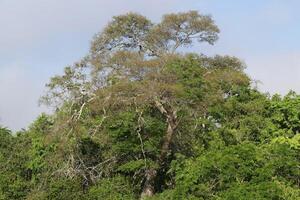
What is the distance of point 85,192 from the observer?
19.1 m

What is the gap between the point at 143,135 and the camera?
19.1 m

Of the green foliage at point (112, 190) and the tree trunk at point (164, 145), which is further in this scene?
the tree trunk at point (164, 145)

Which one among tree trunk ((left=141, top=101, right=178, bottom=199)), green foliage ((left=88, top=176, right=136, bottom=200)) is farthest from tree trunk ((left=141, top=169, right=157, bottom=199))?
green foliage ((left=88, top=176, right=136, bottom=200))

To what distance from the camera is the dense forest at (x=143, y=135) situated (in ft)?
58.1

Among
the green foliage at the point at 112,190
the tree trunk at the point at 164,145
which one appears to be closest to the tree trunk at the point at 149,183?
the tree trunk at the point at 164,145

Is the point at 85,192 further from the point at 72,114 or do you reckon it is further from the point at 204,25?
the point at 204,25

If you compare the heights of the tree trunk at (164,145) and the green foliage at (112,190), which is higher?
the tree trunk at (164,145)

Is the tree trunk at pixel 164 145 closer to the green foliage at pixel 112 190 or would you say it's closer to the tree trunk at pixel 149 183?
the tree trunk at pixel 149 183

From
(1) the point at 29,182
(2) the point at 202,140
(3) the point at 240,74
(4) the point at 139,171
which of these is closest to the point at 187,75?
(2) the point at 202,140

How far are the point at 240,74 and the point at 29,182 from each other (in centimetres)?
917

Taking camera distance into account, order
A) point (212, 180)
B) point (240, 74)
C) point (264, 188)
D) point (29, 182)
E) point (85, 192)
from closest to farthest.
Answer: point (264, 188) < point (212, 180) < point (85, 192) < point (29, 182) < point (240, 74)

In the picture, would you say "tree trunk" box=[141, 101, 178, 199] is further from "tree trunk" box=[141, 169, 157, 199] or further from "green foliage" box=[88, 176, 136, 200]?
"green foliage" box=[88, 176, 136, 200]

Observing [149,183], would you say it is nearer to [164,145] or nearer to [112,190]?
[164,145]

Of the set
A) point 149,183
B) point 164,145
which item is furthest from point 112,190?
point 164,145
